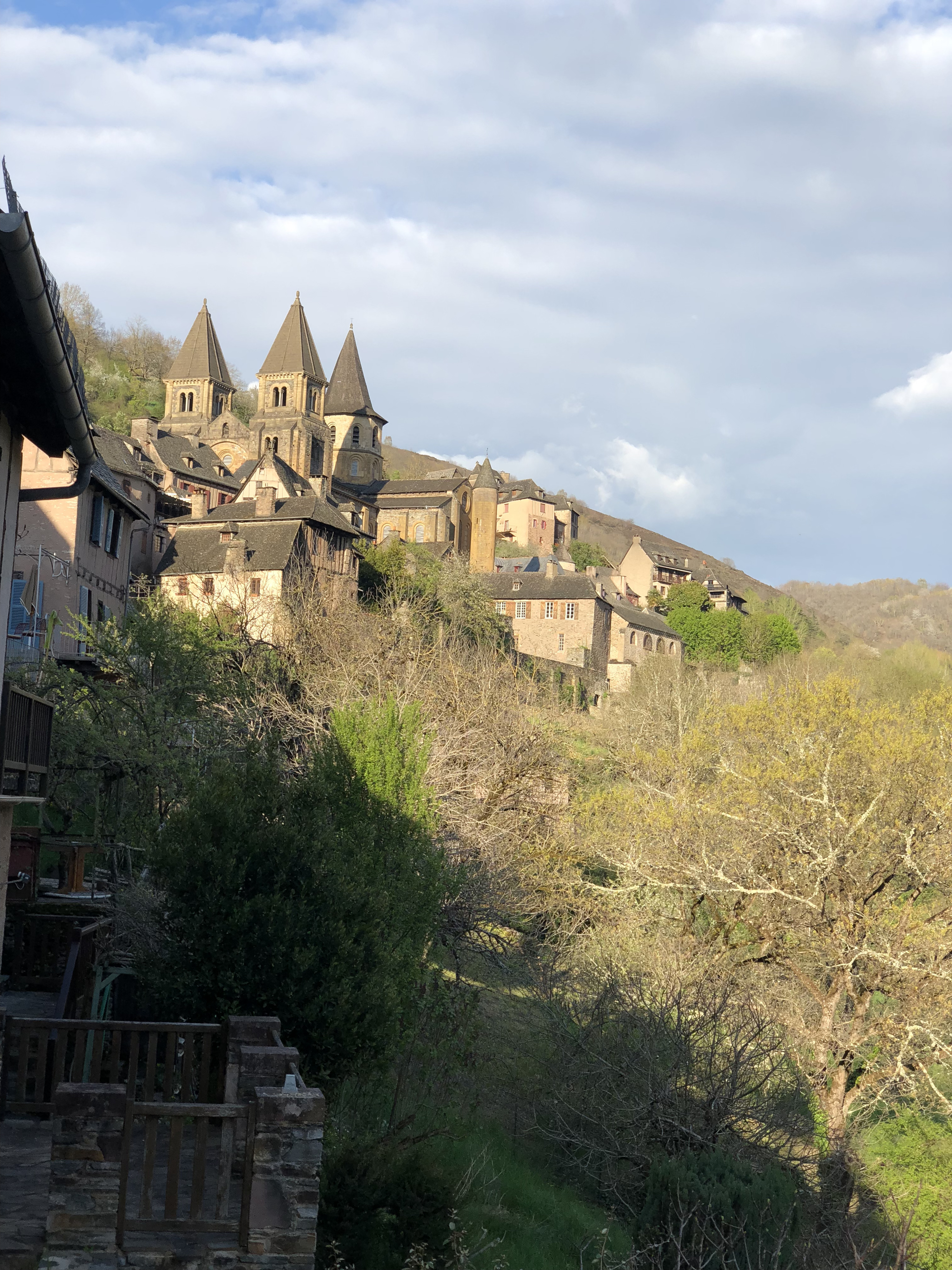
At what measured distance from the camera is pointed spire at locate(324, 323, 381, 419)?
111 meters

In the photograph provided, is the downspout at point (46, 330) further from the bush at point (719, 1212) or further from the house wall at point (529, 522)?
the house wall at point (529, 522)

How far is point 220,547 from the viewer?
56875 mm

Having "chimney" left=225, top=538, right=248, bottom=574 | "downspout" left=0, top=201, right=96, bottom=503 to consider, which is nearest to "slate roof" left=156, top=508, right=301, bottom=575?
"chimney" left=225, top=538, right=248, bottom=574

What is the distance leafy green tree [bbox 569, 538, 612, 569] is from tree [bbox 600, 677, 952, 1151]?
89.5 meters

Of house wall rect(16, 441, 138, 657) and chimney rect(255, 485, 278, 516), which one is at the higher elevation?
chimney rect(255, 485, 278, 516)

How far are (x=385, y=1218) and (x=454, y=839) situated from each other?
15422 millimetres

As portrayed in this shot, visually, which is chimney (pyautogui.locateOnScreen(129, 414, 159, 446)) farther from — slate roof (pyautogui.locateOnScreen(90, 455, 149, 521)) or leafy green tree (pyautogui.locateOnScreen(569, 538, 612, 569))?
leafy green tree (pyautogui.locateOnScreen(569, 538, 612, 569))

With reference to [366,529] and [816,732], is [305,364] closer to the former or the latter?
[366,529]

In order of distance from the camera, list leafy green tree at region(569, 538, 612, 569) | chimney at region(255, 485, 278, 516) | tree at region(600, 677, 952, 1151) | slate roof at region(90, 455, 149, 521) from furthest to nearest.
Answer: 1. leafy green tree at region(569, 538, 612, 569)
2. chimney at region(255, 485, 278, 516)
3. slate roof at region(90, 455, 149, 521)
4. tree at region(600, 677, 952, 1151)

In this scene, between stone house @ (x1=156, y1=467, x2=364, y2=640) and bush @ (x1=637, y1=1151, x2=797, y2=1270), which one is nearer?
bush @ (x1=637, y1=1151, x2=797, y2=1270)

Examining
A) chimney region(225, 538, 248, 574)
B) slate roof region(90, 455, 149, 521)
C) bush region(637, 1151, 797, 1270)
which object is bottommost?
bush region(637, 1151, 797, 1270)

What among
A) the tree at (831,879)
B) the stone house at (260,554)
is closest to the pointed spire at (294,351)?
the stone house at (260,554)

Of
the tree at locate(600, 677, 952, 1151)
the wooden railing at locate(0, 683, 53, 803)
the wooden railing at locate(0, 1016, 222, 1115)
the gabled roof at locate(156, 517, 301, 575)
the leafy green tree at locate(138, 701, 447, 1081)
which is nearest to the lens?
the wooden railing at locate(0, 1016, 222, 1115)

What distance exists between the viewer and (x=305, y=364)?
10212cm
